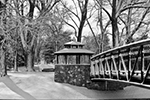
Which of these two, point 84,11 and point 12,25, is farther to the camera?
point 84,11

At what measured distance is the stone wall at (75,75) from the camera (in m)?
14.2

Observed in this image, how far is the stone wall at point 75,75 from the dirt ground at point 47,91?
0.50 meters

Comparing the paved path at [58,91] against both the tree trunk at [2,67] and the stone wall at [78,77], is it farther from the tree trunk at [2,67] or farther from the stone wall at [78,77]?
the tree trunk at [2,67]

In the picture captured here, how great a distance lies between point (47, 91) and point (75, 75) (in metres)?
3.08

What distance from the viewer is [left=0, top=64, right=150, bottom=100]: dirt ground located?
10914mm

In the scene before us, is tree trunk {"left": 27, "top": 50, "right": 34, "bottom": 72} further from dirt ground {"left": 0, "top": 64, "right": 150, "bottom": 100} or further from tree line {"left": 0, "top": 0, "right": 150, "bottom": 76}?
dirt ground {"left": 0, "top": 64, "right": 150, "bottom": 100}

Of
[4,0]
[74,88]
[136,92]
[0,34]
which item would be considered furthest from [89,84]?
[4,0]

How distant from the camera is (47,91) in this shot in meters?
11.7

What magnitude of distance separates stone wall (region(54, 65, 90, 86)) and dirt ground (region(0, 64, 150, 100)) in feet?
1.64

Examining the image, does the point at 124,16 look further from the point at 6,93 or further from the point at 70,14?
the point at 6,93

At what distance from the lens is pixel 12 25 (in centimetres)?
1378

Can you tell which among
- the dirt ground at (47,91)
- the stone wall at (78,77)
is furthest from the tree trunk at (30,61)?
the stone wall at (78,77)

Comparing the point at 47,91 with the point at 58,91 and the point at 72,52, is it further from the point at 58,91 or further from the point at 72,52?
the point at 72,52

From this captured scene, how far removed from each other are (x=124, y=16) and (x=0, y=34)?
469 inches
